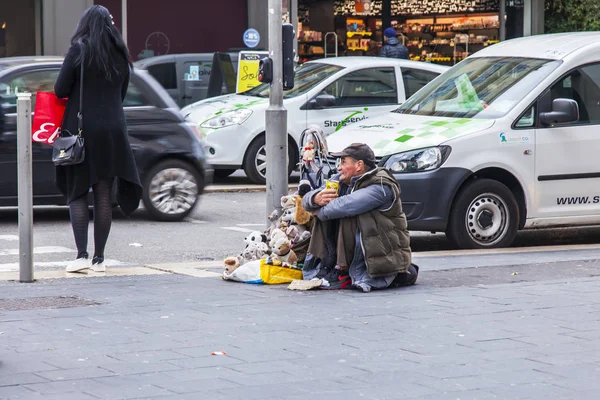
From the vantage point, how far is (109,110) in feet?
27.9

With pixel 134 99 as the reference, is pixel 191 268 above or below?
below

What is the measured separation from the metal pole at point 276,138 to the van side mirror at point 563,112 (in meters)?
2.23

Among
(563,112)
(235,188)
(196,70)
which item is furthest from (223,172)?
(563,112)

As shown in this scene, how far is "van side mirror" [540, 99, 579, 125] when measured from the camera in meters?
9.99

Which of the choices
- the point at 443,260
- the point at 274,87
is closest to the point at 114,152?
the point at 274,87

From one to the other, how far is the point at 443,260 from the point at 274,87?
80.7 inches

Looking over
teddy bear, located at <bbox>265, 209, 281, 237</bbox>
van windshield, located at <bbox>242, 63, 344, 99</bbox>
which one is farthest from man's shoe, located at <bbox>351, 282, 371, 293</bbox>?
van windshield, located at <bbox>242, 63, 344, 99</bbox>

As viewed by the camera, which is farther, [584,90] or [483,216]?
[584,90]

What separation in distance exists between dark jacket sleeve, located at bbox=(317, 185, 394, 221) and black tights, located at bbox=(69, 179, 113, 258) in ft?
5.42

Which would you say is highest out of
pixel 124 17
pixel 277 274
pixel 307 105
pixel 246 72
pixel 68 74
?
pixel 124 17

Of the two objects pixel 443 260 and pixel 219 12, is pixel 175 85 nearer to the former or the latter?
pixel 219 12

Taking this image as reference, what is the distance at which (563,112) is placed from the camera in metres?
10.0

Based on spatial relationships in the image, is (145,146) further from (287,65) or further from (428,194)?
(428,194)

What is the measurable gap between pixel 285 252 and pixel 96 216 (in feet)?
4.64
